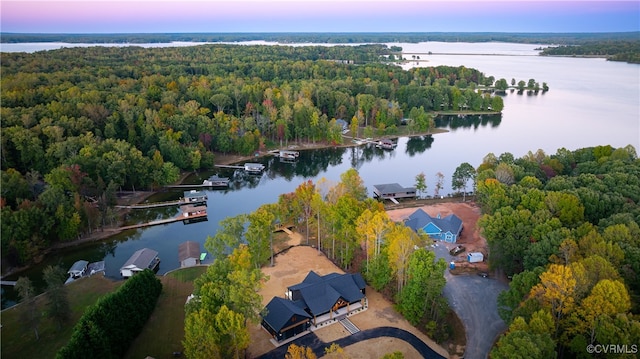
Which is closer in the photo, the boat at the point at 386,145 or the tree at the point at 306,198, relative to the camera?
the tree at the point at 306,198

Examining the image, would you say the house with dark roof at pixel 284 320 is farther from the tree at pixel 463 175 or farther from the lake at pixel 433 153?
the tree at pixel 463 175

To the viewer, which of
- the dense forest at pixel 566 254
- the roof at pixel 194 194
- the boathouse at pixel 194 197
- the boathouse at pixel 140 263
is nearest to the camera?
the dense forest at pixel 566 254

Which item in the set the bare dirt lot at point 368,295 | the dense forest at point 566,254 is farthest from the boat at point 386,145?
the bare dirt lot at point 368,295

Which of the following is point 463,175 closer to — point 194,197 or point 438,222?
point 438,222

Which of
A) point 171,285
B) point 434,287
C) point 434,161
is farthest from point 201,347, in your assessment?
point 434,161

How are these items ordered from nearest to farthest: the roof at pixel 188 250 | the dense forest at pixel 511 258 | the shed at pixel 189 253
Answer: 1. the dense forest at pixel 511 258
2. the shed at pixel 189 253
3. the roof at pixel 188 250

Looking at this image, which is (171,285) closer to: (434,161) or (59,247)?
(59,247)

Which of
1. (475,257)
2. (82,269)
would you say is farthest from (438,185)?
(82,269)

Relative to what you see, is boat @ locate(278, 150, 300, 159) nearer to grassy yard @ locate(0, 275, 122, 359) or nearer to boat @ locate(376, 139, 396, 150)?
boat @ locate(376, 139, 396, 150)
